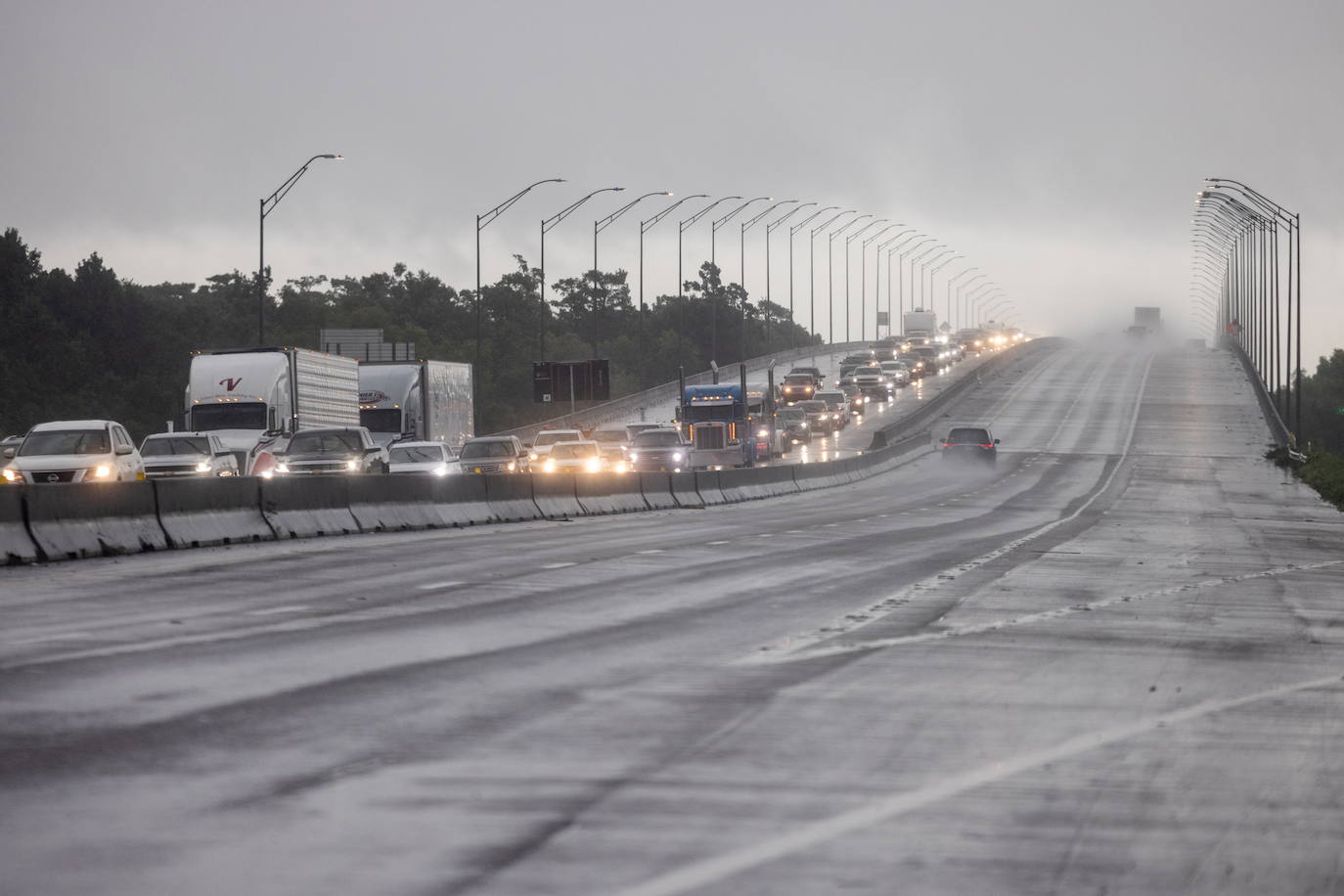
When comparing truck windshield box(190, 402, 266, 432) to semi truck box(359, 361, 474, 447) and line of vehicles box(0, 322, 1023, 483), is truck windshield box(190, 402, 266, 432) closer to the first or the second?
line of vehicles box(0, 322, 1023, 483)

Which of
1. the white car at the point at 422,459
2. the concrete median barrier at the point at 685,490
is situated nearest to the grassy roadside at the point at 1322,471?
the concrete median barrier at the point at 685,490

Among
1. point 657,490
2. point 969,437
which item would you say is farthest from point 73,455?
point 969,437

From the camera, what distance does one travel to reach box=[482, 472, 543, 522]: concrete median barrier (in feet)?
109

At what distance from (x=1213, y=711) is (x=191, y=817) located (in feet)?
18.3

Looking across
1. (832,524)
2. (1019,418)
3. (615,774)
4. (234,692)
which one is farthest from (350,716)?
(1019,418)

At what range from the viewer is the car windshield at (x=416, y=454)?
149ft

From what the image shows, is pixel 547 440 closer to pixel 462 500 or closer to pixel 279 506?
pixel 462 500

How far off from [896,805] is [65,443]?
30.7 meters

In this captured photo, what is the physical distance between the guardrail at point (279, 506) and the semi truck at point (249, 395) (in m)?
9.66

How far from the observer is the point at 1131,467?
70875 millimetres

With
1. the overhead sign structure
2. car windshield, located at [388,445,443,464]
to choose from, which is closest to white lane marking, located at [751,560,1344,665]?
car windshield, located at [388,445,443,464]

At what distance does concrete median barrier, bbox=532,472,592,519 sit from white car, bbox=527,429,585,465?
16832 mm

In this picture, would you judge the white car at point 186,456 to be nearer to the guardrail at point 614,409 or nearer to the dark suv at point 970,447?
the dark suv at point 970,447

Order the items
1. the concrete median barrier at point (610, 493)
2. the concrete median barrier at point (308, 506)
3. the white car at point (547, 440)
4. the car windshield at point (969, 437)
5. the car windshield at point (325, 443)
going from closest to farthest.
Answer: the concrete median barrier at point (308, 506), the concrete median barrier at point (610, 493), the car windshield at point (325, 443), the white car at point (547, 440), the car windshield at point (969, 437)
